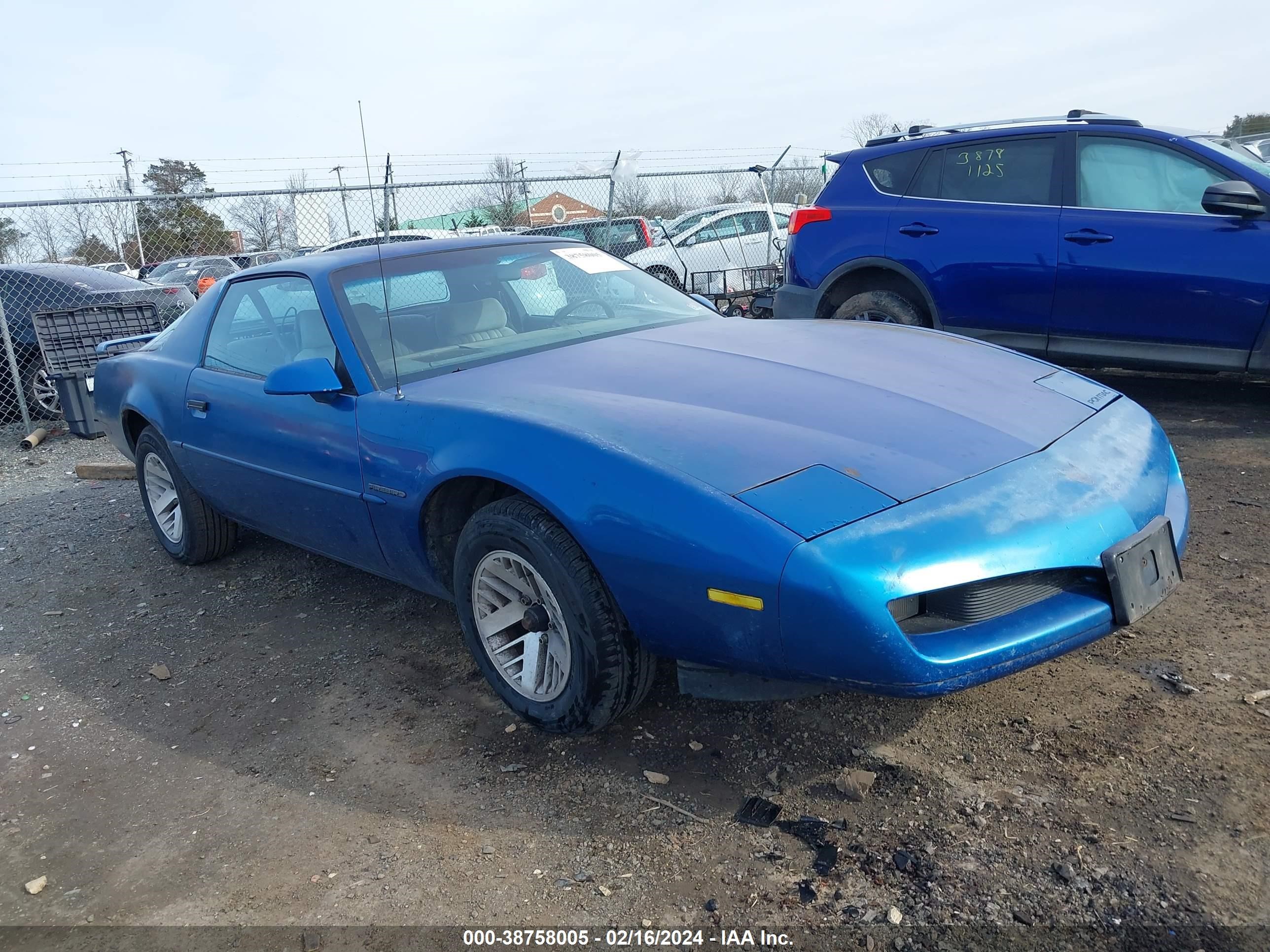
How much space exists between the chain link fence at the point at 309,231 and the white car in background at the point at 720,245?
0.02 meters

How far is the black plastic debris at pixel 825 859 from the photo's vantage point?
7.18 ft

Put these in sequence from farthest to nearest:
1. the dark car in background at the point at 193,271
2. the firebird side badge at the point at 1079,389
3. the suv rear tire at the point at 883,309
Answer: the dark car in background at the point at 193,271 → the suv rear tire at the point at 883,309 → the firebird side badge at the point at 1079,389

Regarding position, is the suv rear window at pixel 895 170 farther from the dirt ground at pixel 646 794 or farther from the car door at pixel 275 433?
the car door at pixel 275 433

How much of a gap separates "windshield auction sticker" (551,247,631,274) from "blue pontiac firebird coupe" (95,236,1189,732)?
0.06ft

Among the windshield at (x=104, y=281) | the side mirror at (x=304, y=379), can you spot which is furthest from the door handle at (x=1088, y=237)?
the windshield at (x=104, y=281)

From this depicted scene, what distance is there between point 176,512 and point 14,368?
4.71m

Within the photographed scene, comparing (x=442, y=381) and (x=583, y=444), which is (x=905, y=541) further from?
(x=442, y=381)

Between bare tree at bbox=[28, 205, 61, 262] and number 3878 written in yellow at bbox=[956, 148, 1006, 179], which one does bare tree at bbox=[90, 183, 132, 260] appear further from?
number 3878 written in yellow at bbox=[956, 148, 1006, 179]

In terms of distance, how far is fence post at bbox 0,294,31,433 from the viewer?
8148 mm

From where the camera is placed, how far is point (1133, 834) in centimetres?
218

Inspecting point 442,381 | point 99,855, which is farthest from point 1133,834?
point 99,855

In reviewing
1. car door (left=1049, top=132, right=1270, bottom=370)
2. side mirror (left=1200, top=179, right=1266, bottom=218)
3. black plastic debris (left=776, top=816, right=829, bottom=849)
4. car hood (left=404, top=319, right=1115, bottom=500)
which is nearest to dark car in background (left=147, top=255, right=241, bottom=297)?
car door (left=1049, top=132, right=1270, bottom=370)

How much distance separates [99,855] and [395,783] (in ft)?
2.62

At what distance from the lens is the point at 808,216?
663 cm
